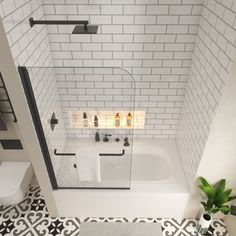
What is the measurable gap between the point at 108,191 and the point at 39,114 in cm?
101

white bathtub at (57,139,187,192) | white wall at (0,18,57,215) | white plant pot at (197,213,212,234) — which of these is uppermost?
white wall at (0,18,57,215)

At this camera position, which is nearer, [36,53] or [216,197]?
[36,53]

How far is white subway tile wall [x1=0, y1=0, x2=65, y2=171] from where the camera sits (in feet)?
4.65

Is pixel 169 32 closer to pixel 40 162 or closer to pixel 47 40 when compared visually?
pixel 47 40

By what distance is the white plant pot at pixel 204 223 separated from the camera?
2211 mm

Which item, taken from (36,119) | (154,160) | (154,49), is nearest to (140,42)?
(154,49)

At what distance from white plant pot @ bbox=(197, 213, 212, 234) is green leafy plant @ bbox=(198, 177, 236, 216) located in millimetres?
120

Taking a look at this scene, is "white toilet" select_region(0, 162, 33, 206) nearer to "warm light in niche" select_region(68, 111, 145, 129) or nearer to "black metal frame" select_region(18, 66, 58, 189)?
"black metal frame" select_region(18, 66, 58, 189)

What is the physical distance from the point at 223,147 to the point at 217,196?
0.52 metres

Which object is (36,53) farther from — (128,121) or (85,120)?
(128,121)

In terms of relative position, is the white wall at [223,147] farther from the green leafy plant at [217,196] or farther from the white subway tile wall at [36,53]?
the white subway tile wall at [36,53]

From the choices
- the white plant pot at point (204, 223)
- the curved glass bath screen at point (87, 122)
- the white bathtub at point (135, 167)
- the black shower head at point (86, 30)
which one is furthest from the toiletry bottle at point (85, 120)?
the white plant pot at point (204, 223)

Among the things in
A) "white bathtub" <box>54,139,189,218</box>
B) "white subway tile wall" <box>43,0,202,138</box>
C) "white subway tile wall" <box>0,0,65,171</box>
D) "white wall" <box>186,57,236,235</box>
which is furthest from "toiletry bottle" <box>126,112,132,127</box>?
"white wall" <box>186,57,236,235</box>

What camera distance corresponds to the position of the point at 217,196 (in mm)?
2088
